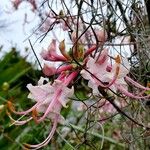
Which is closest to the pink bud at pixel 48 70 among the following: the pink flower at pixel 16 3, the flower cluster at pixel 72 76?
the flower cluster at pixel 72 76

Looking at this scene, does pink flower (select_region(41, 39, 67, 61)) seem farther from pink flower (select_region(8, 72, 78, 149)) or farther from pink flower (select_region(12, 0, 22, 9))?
pink flower (select_region(12, 0, 22, 9))

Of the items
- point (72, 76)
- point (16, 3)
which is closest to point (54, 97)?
point (72, 76)

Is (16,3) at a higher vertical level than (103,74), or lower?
lower

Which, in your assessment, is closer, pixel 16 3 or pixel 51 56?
pixel 51 56

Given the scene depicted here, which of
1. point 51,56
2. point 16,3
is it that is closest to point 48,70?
Result: point 51,56

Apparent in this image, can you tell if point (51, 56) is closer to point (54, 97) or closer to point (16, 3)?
point (54, 97)

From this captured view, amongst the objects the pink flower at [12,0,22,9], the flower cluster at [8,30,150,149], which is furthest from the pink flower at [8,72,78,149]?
the pink flower at [12,0,22,9]

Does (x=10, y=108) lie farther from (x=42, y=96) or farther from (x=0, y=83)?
(x=0, y=83)

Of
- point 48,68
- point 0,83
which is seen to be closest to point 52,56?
point 48,68

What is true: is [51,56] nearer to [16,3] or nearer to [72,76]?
[72,76]
